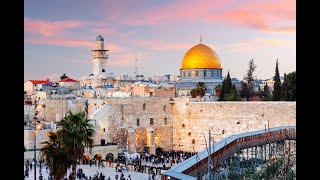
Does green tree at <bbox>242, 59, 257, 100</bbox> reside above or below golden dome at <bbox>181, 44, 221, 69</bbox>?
below

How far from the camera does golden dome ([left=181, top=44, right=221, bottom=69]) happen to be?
1666 inches

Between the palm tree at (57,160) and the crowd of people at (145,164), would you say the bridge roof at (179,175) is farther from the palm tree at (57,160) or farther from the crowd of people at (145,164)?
the crowd of people at (145,164)

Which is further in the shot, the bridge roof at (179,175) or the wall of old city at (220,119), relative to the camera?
the wall of old city at (220,119)

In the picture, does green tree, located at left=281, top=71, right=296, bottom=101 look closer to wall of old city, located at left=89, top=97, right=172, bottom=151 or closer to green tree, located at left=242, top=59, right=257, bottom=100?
wall of old city, located at left=89, top=97, right=172, bottom=151

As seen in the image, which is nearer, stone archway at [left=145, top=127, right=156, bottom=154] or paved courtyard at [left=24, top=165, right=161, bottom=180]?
paved courtyard at [left=24, top=165, right=161, bottom=180]

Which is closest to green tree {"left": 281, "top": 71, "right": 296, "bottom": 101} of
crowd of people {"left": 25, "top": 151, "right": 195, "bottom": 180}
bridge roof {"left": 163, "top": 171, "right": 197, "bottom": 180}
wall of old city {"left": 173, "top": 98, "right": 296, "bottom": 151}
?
wall of old city {"left": 173, "top": 98, "right": 296, "bottom": 151}

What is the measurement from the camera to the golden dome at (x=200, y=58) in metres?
42.3

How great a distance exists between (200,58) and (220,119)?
49.3 ft

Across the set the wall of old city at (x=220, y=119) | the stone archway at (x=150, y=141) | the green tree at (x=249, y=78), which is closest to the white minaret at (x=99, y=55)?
the green tree at (x=249, y=78)

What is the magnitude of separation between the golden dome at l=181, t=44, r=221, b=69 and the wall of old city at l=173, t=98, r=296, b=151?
12.2m

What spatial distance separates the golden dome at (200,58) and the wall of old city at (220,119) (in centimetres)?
1224

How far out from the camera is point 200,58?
42281 mm

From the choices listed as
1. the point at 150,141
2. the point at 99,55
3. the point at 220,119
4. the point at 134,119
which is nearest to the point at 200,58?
the point at 99,55

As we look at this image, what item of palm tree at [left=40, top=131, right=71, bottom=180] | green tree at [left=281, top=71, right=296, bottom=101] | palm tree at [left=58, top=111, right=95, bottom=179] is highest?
green tree at [left=281, top=71, right=296, bottom=101]
